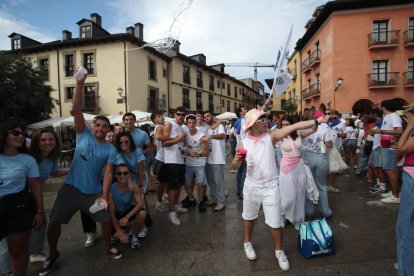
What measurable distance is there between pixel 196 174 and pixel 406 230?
327 cm

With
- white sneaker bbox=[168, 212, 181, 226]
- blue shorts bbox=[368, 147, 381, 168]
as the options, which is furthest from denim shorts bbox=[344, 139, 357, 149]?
white sneaker bbox=[168, 212, 181, 226]

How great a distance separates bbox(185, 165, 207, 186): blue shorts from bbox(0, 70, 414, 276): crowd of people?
0.02m

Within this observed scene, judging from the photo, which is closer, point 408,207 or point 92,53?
point 408,207

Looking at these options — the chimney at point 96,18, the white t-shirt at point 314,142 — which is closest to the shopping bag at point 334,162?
the white t-shirt at point 314,142

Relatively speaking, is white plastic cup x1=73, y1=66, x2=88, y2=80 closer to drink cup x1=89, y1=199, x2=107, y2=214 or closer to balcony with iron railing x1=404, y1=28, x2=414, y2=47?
drink cup x1=89, y1=199, x2=107, y2=214

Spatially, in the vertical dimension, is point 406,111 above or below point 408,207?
above

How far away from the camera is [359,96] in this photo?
20.8 metres

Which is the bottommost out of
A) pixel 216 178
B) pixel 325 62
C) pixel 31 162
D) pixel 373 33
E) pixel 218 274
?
pixel 218 274

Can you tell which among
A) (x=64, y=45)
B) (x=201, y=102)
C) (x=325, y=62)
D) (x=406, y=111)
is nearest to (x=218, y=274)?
(x=406, y=111)

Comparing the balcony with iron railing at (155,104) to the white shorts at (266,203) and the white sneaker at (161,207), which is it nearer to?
the white sneaker at (161,207)

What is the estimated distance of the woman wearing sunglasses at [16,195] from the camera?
242 cm

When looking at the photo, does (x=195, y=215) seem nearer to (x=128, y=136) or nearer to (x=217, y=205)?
(x=217, y=205)

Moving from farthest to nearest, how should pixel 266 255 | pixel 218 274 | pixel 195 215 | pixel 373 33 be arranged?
pixel 373 33
pixel 195 215
pixel 266 255
pixel 218 274

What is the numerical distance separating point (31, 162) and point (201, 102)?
3231 centimetres
